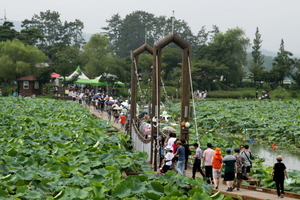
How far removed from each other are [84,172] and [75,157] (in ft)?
4.70

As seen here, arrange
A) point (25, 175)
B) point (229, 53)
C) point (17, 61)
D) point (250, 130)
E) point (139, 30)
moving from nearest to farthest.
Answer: point (25, 175)
point (250, 130)
point (17, 61)
point (229, 53)
point (139, 30)

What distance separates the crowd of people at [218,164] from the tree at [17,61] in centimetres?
3939

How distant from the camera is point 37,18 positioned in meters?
104

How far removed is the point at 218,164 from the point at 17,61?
42950 millimetres

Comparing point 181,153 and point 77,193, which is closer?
point 77,193

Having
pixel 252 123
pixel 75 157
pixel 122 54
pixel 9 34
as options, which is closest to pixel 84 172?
pixel 75 157

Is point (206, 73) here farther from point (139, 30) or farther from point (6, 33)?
point (139, 30)

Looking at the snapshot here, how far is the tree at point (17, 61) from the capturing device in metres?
49.0

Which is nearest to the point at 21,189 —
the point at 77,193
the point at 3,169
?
the point at 77,193

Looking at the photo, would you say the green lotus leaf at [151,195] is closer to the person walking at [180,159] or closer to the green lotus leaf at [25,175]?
the green lotus leaf at [25,175]

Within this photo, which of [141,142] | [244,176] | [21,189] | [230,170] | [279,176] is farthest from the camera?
[141,142]

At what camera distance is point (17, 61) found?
50031 millimetres

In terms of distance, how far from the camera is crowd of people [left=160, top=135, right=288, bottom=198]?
32.9ft

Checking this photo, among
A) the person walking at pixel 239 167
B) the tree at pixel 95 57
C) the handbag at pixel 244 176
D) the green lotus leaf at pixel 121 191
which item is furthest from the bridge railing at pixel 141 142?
the tree at pixel 95 57
